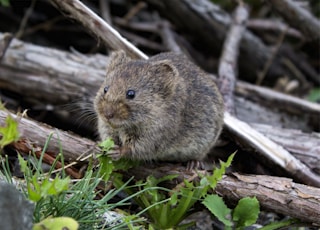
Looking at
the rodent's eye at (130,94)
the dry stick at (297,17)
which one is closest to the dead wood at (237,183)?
the rodent's eye at (130,94)

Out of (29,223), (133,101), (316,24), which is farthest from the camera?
(316,24)

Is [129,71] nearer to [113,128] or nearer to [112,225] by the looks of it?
[113,128]

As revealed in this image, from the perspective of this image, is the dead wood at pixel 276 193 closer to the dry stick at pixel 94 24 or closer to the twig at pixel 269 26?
the dry stick at pixel 94 24

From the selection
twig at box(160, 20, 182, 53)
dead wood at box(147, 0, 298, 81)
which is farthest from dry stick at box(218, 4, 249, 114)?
twig at box(160, 20, 182, 53)

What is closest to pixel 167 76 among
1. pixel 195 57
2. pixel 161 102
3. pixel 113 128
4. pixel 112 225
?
pixel 161 102

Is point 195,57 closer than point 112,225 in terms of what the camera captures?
No

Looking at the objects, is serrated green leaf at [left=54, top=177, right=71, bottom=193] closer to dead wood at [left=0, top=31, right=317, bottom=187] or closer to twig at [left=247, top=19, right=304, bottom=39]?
dead wood at [left=0, top=31, right=317, bottom=187]

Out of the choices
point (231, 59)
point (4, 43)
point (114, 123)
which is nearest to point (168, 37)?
point (231, 59)
